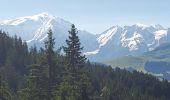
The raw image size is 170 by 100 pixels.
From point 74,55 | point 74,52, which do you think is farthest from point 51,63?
point 74,55

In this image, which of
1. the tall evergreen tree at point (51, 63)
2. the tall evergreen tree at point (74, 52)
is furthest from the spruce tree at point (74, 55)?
the tall evergreen tree at point (51, 63)

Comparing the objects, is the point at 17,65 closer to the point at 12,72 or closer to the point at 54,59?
the point at 12,72

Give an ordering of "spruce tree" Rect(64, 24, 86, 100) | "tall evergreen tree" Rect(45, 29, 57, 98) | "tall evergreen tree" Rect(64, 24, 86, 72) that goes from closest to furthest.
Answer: "tall evergreen tree" Rect(45, 29, 57, 98) < "spruce tree" Rect(64, 24, 86, 100) < "tall evergreen tree" Rect(64, 24, 86, 72)

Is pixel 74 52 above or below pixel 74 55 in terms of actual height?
above

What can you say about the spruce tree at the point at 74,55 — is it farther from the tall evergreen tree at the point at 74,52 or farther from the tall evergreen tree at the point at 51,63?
the tall evergreen tree at the point at 51,63

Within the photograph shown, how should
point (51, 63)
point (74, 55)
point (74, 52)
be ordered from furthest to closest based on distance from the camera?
1. point (74, 55)
2. point (74, 52)
3. point (51, 63)

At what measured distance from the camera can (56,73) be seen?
4519 centimetres

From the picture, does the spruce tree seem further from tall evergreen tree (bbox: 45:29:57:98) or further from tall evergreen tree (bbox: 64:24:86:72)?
tall evergreen tree (bbox: 45:29:57:98)

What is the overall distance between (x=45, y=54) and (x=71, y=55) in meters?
9.07

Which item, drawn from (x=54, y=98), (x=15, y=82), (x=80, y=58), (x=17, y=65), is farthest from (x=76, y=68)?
(x=17, y=65)

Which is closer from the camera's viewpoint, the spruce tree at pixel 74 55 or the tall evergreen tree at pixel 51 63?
the tall evergreen tree at pixel 51 63

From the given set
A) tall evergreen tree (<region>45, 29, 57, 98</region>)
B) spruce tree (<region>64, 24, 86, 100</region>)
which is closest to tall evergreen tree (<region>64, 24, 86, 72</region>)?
spruce tree (<region>64, 24, 86, 100</region>)

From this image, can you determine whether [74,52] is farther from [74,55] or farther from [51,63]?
[51,63]

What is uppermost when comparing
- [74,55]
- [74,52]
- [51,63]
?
[74,52]
